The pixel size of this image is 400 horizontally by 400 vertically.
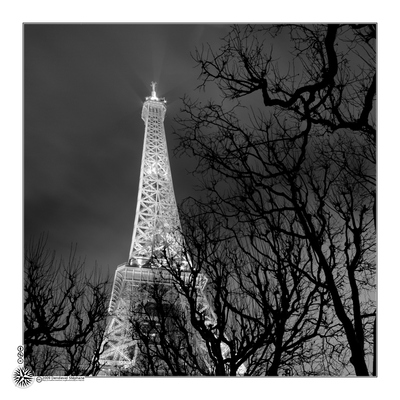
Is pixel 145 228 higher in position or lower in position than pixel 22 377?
lower

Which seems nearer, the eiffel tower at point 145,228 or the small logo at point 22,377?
the small logo at point 22,377

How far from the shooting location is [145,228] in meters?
25.8

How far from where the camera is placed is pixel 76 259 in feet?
24.8

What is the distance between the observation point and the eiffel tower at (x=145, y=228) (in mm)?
18000

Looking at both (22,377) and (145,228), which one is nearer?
(22,377)

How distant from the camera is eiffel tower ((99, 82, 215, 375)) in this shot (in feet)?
59.1

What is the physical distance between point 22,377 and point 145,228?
2075 centimetres

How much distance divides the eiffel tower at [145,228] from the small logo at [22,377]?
10593 mm

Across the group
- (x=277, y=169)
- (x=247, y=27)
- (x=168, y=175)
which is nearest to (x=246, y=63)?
(x=247, y=27)

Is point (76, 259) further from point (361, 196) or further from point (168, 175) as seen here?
→ point (168, 175)

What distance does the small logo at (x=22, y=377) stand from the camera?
5.04 m
